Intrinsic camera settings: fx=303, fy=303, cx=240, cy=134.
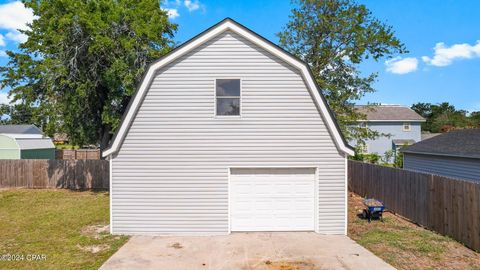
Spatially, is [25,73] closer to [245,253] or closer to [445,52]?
[245,253]

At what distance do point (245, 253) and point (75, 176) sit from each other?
49.1ft

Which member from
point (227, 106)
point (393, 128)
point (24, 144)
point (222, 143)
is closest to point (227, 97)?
point (227, 106)

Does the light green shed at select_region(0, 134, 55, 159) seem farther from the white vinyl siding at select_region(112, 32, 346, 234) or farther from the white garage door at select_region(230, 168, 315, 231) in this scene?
the white garage door at select_region(230, 168, 315, 231)

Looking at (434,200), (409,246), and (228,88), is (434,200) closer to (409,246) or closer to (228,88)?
(409,246)

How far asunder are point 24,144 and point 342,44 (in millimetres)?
25911

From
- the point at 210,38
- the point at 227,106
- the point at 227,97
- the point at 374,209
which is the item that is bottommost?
the point at 374,209

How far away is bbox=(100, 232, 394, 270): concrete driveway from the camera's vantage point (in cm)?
667

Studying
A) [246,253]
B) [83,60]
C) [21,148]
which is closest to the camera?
[246,253]

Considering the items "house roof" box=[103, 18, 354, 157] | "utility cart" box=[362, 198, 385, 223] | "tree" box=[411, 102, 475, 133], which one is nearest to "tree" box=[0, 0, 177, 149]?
"house roof" box=[103, 18, 354, 157]

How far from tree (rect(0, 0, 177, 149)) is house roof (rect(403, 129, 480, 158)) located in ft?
47.8

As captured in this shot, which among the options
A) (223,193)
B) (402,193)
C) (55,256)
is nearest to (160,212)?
(223,193)

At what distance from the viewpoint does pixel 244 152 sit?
907 cm

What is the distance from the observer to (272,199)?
9219 millimetres

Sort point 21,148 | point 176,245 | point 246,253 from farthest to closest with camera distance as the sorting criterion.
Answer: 1. point 21,148
2. point 176,245
3. point 246,253
